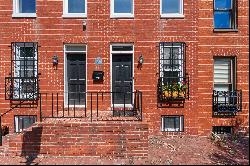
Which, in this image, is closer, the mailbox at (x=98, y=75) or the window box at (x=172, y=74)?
the window box at (x=172, y=74)

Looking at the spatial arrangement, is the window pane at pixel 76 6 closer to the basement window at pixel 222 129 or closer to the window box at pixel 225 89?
the window box at pixel 225 89

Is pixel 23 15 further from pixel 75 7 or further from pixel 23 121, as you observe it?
pixel 23 121

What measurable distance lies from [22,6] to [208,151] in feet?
28.2

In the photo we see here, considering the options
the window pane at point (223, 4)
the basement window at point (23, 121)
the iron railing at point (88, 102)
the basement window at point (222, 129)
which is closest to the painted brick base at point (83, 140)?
the iron railing at point (88, 102)

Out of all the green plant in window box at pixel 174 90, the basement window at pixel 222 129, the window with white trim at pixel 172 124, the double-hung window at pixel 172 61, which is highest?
the double-hung window at pixel 172 61

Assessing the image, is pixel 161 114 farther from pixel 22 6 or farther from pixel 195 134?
pixel 22 6

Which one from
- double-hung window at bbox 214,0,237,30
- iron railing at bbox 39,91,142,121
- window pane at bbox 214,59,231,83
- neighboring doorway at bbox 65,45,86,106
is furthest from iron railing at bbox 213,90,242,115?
neighboring doorway at bbox 65,45,86,106

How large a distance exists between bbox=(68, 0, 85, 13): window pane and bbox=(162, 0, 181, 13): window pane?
3088 mm

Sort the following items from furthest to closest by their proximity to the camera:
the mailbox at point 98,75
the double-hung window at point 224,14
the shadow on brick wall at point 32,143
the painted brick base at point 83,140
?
the double-hung window at point 224,14 → the mailbox at point 98,75 → the shadow on brick wall at point 32,143 → the painted brick base at point 83,140

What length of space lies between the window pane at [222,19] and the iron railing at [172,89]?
8.43ft

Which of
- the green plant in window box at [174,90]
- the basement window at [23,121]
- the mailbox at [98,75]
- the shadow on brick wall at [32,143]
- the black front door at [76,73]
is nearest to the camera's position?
the shadow on brick wall at [32,143]

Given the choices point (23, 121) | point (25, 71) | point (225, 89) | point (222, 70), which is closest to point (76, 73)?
point (25, 71)

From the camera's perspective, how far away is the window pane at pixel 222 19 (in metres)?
12.9

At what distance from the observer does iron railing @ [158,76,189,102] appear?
12062 millimetres
